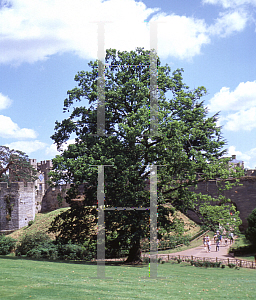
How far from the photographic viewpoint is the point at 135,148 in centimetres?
2189

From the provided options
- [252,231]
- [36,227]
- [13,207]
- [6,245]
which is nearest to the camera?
[6,245]

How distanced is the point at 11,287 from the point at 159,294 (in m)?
4.82

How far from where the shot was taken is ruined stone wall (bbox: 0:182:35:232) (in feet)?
140

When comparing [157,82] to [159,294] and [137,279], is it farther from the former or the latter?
[159,294]

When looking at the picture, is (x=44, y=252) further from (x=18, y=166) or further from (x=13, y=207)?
(x=18, y=166)

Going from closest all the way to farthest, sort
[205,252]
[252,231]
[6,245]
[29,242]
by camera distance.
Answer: [29,242] < [6,245] < [205,252] < [252,231]

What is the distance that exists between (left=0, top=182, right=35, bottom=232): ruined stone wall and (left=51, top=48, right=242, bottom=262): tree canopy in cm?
2068

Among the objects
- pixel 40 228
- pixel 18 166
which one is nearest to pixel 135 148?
pixel 40 228

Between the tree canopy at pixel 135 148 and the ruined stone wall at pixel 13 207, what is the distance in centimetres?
2068

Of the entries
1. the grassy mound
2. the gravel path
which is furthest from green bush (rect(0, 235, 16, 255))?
the gravel path

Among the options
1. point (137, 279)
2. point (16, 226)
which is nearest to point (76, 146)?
point (137, 279)

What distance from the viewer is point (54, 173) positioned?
21.7 m

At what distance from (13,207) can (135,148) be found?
26349 mm

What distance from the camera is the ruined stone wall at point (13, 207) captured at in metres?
42.7
